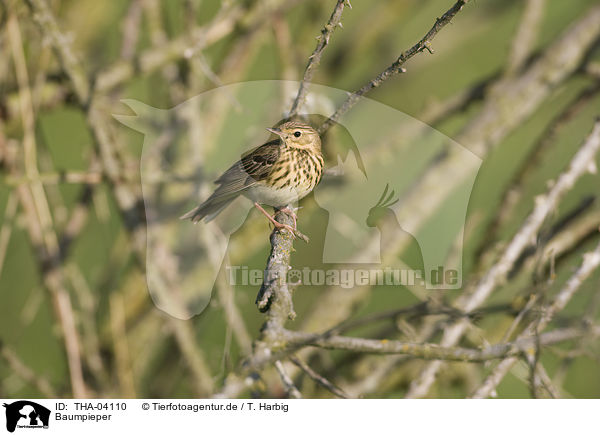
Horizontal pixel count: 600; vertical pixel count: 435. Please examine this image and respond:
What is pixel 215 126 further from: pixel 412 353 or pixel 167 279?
pixel 412 353

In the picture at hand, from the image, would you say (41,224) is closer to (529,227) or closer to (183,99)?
(183,99)

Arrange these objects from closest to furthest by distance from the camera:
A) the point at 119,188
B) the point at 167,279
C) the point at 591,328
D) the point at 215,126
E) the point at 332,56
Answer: the point at 591,328, the point at 119,188, the point at 167,279, the point at 215,126, the point at 332,56

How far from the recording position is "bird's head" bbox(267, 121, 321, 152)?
5.35 feet

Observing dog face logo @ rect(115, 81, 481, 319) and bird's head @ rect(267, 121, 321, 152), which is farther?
dog face logo @ rect(115, 81, 481, 319)

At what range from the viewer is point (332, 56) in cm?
330

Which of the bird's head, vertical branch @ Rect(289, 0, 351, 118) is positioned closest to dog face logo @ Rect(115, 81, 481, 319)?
the bird's head

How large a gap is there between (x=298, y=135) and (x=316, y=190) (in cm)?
91

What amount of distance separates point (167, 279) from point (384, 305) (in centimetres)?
122

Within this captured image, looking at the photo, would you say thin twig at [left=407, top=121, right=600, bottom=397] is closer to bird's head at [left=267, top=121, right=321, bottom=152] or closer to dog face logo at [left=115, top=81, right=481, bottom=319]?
dog face logo at [left=115, top=81, right=481, bottom=319]

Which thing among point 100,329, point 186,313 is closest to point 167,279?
point 186,313
